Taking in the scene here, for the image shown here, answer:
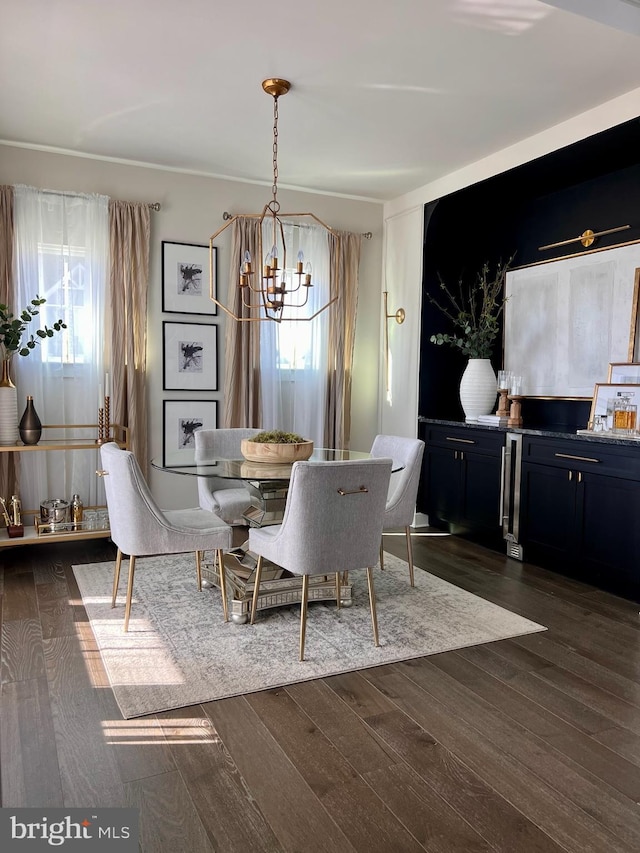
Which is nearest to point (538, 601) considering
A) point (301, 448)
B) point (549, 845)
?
point (301, 448)

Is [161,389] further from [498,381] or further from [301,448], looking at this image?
[498,381]

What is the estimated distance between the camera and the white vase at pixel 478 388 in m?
5.18

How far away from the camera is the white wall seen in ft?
15.6

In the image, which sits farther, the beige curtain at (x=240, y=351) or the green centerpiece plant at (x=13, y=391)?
the beige curtain at (x=240, y=351)

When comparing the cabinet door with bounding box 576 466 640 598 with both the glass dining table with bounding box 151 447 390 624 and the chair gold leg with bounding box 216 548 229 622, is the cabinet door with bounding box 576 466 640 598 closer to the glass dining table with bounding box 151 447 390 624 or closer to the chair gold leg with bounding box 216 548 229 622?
the glass dining table with bounding box 151 447 390 624

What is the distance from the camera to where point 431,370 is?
5586 mm

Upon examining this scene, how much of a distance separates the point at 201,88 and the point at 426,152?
172cm

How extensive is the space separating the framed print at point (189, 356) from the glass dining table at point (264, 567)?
5.03 feet

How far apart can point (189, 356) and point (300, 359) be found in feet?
3.11

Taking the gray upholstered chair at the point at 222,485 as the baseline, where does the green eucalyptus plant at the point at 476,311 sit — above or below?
above

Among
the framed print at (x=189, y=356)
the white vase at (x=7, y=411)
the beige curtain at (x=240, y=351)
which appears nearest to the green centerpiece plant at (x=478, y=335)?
the beige curtain at (x=240, y=351)

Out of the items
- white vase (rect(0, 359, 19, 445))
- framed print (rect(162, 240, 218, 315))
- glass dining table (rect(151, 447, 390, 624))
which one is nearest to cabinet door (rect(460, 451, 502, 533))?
glass dining table (rect(151, 447, 390, 624))

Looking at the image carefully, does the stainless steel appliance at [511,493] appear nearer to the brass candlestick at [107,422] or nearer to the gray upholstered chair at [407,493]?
the gray upholstered chair at [407,493]

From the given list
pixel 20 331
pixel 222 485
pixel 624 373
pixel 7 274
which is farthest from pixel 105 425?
pixel 624 373
